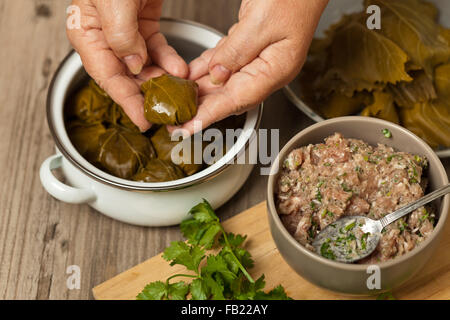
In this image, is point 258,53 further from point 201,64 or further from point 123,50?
point 123,50

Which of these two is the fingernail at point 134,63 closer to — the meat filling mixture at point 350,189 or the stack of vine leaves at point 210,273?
the stack of vine leaves at point 210,273

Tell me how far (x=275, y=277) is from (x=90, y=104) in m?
0.81

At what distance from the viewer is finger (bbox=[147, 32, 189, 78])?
1.73m

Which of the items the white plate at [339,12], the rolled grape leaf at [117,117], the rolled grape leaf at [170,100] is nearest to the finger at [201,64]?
the rolled grape leaf at [170,100]

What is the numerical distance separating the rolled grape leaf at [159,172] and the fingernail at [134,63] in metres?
0.29

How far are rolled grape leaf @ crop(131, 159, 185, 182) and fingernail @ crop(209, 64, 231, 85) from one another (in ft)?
0.98

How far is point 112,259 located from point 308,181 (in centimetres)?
72

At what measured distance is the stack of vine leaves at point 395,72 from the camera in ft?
5.95

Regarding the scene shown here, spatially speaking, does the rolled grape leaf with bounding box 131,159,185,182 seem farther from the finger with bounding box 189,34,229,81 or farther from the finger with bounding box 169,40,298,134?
the finger with bounding box 189,34,229,81

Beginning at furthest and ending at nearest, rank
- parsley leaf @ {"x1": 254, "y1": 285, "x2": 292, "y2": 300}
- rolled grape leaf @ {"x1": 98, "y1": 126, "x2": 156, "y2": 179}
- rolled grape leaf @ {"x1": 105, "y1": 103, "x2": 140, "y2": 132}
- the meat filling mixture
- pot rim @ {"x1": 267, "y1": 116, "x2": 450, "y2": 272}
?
rolled grape leaf @ {"x1": 105, "y1": 103, "x2": 140, "y2": 132}, rolled grape leaf @ {"x1": 98, "y1": 126, "x2": 156, "y2": 179}, parsley leaf @ {"x1": 254, "y1": 285, "x2": 292, "y2": 300}, the meat filling mixture, pot rim @ {"x1": 267, "y1": 116, "x2": 450, "y2": 272}

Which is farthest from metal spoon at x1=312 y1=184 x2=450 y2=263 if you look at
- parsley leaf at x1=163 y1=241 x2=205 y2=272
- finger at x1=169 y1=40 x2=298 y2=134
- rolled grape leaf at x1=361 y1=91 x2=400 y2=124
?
rolled grape leaf at x1=361 y1=91 x2=400 y2=124

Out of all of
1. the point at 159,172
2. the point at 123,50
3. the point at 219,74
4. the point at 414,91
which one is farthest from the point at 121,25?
the point at 414,91

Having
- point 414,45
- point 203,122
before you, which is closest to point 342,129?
point 203,122

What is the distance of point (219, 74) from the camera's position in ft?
5.44
